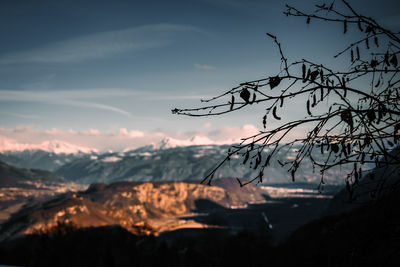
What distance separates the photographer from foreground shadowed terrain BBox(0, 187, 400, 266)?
427 centimetres

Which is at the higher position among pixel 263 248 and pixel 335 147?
pixel 335 147

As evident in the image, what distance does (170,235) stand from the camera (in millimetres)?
169875

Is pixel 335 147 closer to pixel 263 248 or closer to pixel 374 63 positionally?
pixel 374 63

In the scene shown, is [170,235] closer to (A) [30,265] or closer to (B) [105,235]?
(B) [105,235]

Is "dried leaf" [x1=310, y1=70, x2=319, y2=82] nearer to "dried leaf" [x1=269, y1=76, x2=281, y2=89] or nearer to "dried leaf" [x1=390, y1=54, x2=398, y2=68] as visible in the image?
"dried leaf" [x1=269, y1=76, x2=281, y2=89]

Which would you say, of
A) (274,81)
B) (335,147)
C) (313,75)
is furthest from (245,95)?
(335,147)

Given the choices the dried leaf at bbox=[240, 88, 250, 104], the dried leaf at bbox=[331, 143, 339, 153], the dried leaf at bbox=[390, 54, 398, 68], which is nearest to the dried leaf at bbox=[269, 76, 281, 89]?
the dried leaf at bbox=[240, 88, 250, 104]

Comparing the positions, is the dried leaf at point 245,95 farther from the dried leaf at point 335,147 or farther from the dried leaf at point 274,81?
the dried leaf at point 335,147

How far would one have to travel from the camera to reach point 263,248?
67.8 m

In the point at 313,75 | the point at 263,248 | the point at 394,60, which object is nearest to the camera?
the point at 313,75

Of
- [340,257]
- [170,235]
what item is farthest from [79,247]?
[340,257]

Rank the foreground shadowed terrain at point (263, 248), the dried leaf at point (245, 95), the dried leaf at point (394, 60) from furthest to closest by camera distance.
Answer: the foreground shadowed terrain at point (263, 248), the dried leaf at point (394, 60), the dried leaf at point (245, 95)

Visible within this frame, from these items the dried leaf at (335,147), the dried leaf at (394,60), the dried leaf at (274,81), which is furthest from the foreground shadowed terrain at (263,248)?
the dried leaf at (274,81)

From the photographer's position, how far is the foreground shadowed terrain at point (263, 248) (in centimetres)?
427
